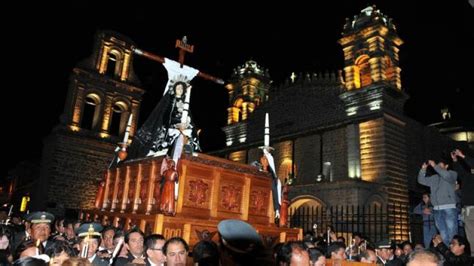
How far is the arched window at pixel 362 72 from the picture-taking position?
26531 mm

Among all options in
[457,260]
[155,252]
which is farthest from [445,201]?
[155,252]

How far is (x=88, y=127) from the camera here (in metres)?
28.8

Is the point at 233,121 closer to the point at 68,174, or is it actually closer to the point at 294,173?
the point at 294,173

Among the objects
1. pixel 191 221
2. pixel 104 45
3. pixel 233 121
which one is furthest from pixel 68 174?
pixel 191 221

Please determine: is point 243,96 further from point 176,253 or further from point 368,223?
point 176,253

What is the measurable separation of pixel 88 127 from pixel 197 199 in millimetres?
23467

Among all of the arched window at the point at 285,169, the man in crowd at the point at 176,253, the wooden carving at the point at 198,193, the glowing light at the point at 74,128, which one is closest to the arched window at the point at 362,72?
the arched window at the point at 285,169

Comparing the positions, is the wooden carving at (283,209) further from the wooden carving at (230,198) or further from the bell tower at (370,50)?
the bell tower at (370,50)

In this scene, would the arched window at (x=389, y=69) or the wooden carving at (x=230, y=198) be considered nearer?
the wooden carving at (x=230, y=198)

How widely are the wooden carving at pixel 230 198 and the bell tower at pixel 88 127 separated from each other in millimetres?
19409

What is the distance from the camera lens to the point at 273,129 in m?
32.6

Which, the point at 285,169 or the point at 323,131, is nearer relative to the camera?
the point at 323,131

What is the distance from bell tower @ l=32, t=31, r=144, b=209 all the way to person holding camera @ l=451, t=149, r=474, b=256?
23448 mm

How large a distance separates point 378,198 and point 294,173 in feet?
25.0
